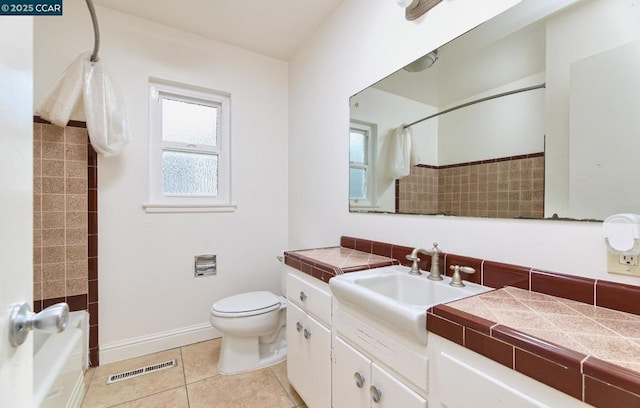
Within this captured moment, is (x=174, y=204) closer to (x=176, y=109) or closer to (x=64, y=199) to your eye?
(x=64, y=199)

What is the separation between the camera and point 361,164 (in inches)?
68.9

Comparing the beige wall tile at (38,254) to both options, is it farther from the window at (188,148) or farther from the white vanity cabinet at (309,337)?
the white vanity cabinet at (309,337)

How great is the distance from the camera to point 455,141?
4.13ft

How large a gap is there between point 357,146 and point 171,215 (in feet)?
4.98

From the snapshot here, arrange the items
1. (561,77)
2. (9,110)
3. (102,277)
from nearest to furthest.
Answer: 1. (9,110)
2. (561,77)
3. (102,277)

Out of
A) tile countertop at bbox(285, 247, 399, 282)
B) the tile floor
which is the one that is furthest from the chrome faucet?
the tile floor

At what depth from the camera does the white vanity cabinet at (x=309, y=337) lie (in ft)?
4.09

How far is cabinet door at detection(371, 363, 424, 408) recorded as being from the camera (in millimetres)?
804

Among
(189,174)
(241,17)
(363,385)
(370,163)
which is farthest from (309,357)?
(241,17)

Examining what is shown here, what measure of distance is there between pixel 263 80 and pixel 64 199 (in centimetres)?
175

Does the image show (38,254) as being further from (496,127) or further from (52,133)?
(496,127)

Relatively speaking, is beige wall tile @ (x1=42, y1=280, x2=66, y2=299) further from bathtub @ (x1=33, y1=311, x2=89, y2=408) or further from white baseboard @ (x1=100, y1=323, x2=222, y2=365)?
white baseboard @ (x1=100, y1=323, x2=222, y2=365)

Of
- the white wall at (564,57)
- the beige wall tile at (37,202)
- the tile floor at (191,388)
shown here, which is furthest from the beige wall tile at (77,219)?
the white wall at (564,57)

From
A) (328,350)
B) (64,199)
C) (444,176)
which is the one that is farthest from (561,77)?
(64,199)
